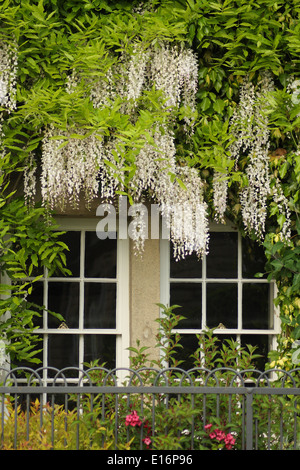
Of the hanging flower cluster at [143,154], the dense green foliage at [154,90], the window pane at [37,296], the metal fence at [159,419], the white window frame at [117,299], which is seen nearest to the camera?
the metal fence at [159,419]

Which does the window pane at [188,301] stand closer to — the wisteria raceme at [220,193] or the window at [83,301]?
the window at [83,301]

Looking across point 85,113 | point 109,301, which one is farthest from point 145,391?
point 85,113

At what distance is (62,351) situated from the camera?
6250 millimetres

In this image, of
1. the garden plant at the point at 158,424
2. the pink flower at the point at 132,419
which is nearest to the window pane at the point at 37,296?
the garden plant at the point at 158,424

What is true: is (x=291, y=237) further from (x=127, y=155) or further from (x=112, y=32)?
(x=112, y=32)

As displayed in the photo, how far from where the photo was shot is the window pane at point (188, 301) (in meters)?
6.25

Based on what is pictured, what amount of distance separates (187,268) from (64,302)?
1.17 m

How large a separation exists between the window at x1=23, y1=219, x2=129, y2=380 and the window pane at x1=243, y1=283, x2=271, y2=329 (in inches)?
44.8

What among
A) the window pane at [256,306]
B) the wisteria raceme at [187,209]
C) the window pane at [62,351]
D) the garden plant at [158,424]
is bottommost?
the garden plant at [158,424]

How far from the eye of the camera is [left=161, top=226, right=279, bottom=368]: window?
6238 millimetres

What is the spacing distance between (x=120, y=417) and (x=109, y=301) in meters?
1.73

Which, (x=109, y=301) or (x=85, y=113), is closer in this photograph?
(x=85, y=113)

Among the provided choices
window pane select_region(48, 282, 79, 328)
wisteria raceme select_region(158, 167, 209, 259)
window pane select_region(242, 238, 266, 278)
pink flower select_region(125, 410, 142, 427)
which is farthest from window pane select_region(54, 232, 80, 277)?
pink flower select_region(125, 410, 142, 427)

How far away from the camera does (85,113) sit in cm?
559
